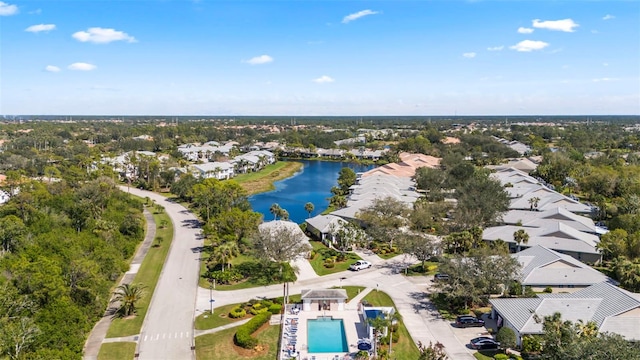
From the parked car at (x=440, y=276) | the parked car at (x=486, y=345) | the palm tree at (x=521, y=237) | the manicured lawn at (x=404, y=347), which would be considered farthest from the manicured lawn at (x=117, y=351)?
the palm tree at (x=521, y=237)

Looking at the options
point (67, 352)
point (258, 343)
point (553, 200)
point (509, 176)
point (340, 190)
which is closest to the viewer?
point (67, 352)

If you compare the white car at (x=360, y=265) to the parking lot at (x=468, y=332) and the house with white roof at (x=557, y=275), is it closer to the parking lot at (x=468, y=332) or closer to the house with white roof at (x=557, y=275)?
the parking lot at (x=468, y=332)

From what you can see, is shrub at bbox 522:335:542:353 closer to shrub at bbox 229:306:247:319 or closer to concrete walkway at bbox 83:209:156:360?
shrub at bbox 229:306:247:319

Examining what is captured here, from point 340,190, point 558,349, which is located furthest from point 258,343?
point 340,190

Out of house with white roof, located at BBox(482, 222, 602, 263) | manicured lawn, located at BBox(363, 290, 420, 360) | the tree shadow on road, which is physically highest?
house with white roof, located at BBox(482, 222, 602, 263)

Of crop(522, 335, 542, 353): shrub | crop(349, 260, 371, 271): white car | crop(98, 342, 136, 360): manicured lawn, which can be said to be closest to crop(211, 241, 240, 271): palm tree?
crop(349, 260, 371, 271): white car

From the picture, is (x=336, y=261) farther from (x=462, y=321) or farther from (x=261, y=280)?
(x=462, y=321)
